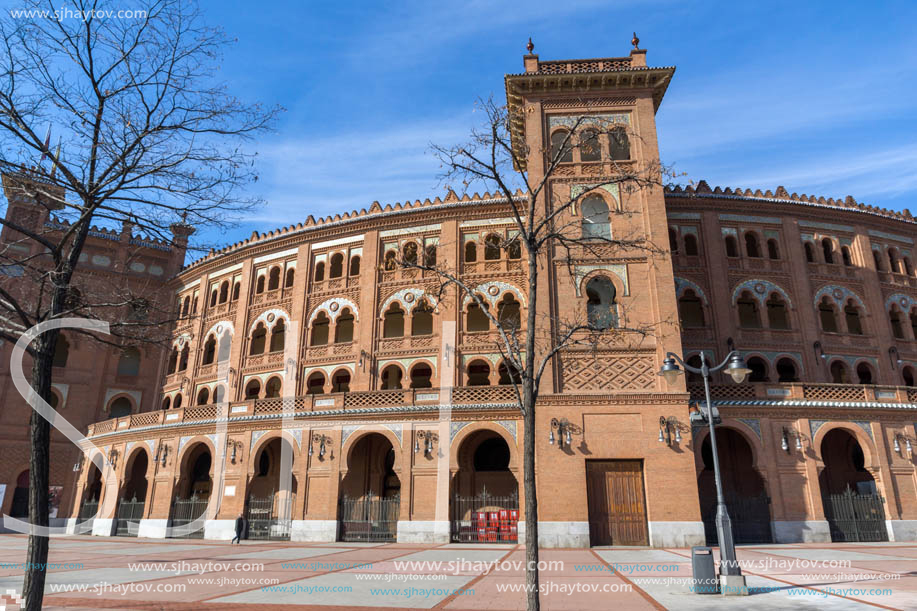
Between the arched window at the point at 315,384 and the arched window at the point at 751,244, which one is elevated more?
the arched window at the point at 751,244

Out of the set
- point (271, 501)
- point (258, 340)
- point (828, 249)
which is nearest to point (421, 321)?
point (258, 340)

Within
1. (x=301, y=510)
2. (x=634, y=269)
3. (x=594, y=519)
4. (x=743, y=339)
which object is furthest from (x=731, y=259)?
(x=301, y=510)

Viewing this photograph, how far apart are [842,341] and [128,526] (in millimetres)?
35442

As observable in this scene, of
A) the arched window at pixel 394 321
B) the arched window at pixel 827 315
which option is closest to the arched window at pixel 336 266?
the arched window at pixel 394 321

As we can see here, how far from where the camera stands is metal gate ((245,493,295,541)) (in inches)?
915

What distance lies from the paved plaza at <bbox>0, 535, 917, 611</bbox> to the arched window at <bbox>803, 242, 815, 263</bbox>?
15.0 m

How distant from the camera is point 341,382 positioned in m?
28.8

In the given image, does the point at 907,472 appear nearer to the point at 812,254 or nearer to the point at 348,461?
the point at 812,254

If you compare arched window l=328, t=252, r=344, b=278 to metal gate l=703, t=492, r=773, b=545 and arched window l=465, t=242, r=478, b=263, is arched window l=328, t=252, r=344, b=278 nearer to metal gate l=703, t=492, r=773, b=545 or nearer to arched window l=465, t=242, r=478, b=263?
arched window l=465, t=242, r=478, b=263

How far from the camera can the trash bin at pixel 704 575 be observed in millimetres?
9680

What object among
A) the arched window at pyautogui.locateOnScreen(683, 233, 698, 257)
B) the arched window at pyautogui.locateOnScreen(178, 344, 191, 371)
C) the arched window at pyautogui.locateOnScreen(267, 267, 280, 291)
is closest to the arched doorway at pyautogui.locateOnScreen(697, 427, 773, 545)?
the arched window at pyautogui.locateOnScreen(683, 233, 698, 257)

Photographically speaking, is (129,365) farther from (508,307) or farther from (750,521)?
(750,521)

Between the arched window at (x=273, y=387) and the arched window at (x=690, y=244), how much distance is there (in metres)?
21.7

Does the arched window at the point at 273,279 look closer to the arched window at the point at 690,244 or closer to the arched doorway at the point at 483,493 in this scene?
the arched doorway at the point at 483,493
